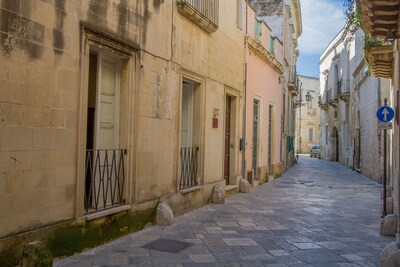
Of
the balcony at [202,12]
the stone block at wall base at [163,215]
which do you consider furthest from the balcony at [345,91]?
the stone block at wall base at [163,215]

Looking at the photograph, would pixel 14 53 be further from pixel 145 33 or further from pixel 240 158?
pixel 240 158

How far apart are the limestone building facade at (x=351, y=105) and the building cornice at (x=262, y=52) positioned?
289 centimetres

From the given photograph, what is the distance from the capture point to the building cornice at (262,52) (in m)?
13.2

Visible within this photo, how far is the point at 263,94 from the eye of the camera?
15.5 metres

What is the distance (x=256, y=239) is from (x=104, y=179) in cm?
255

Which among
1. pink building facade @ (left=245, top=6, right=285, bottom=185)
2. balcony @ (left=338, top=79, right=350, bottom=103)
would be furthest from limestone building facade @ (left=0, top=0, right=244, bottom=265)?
balcony @ (left=338, top=79, right=350, bottom=103)

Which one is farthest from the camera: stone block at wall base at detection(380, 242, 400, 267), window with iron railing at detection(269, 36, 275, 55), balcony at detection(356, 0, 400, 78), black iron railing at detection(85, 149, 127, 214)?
window with iron railing at detection(269, 36, 275, 55)

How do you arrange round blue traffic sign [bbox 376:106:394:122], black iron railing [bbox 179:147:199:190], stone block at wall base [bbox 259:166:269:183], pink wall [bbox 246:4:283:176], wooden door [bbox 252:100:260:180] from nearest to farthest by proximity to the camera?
1. round blue traffic sign [bbox 376:106:394:122]
2. black iron railing [bbox 179:147:199:190]
3. pink wall [bbox 246:4:283:176]
4. wooden door [bbox 252:100:260:180]
5. stone block at wall base [bbox 259:166:269:183]

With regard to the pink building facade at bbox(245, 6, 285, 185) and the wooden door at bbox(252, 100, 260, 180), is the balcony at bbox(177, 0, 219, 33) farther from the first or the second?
the wooden door at bbox(252, 100, 260, 180)

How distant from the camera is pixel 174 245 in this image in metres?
5.90

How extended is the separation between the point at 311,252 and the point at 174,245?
1.95m

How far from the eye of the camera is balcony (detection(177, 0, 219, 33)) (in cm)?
798

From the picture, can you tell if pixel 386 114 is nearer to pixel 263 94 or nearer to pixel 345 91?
pixel 263 94

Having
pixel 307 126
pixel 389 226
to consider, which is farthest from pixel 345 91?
pixel 307 126
